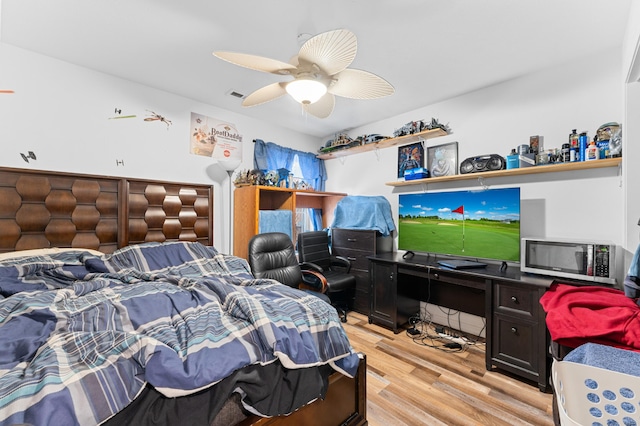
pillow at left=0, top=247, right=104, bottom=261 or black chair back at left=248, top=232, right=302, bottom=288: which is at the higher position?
pillow at left=0, top=247, right=104, bottom=261

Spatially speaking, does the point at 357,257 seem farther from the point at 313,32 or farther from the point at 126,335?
the point at 126,335

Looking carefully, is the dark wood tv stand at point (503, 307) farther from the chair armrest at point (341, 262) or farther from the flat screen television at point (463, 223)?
the chair armrest at point (341, 262)

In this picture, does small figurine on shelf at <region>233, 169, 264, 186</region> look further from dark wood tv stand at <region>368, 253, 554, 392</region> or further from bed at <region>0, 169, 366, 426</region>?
dark wood tv stand at <region>368, 253, 554, 392</region>

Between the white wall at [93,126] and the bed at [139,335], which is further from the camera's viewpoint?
the white wall at [93,126]

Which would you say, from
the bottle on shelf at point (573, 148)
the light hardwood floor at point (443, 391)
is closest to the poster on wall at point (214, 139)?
the light hardwood floor at point (443, 391)

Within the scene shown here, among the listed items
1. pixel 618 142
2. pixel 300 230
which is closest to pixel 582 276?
pixel 618 142

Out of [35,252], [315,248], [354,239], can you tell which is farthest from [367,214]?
[35,252]

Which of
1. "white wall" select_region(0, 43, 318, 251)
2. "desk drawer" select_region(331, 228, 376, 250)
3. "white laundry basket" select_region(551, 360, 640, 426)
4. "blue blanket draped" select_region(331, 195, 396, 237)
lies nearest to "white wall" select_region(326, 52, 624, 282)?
"blue blanket draped" select_region(331, 195, 396, 237)

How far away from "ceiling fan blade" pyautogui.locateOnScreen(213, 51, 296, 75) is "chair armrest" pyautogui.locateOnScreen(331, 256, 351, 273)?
237 centimetres

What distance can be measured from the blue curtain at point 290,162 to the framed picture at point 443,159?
1735 mm

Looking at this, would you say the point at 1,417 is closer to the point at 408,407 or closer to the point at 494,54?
the point at 408,407

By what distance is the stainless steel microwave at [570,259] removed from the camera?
1.94 meters

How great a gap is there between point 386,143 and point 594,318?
264 centimetres

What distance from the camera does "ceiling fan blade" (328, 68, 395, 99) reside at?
174cm
